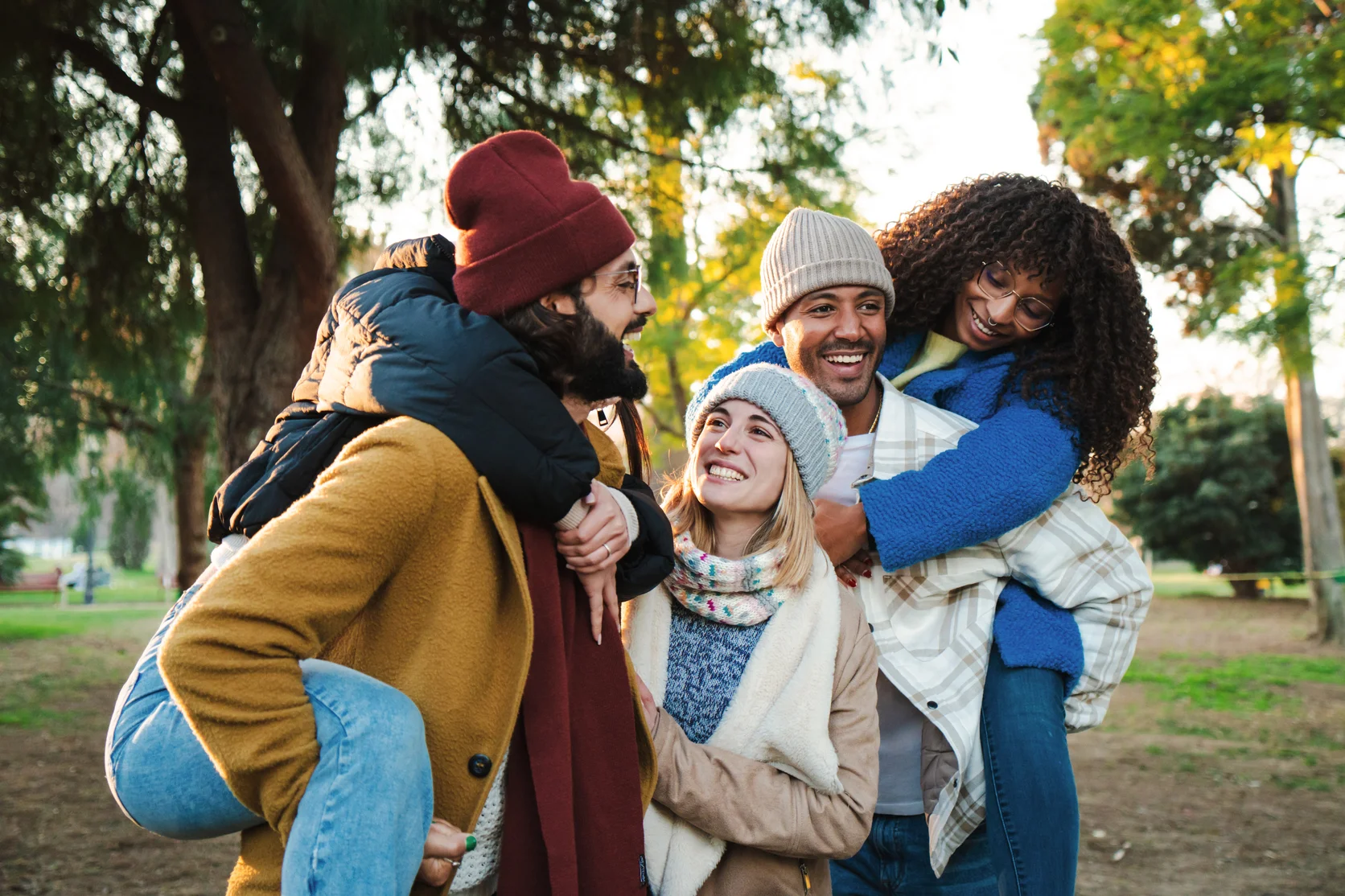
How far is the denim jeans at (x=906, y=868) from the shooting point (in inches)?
99.0

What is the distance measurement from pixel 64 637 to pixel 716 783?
17529 millimetres

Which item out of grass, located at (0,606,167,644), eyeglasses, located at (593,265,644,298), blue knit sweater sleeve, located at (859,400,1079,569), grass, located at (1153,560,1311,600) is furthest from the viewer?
grass, located at (1153,560,1311,600)

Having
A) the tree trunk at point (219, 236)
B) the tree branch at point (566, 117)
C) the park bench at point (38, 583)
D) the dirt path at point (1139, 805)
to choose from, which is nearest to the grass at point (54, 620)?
the park bench at point (38, 583)

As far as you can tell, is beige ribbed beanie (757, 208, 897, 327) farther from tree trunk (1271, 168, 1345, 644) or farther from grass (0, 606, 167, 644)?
grass (0, 606, 167, 644)

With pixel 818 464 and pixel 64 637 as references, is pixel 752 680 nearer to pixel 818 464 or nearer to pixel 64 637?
pixel 818 464

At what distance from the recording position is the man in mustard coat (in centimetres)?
141

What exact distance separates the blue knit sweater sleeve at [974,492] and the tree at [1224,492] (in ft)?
63.0

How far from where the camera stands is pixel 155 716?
1.58 meters

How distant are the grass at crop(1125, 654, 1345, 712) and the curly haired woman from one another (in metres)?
9.00

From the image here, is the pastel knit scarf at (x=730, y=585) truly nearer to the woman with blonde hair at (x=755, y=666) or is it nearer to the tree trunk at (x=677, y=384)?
the woman with blonde hair at (x=755, y=666)

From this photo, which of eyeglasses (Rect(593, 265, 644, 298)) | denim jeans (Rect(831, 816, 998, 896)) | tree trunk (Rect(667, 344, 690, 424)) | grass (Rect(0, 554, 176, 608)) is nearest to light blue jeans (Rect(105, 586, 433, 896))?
eyeglasses (Rect(593, 265, 644, 298))

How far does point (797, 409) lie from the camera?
2.41 metres

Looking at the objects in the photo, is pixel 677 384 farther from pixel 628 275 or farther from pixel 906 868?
pixel 628 275

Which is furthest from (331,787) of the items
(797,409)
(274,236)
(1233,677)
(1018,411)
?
(1233,677)
